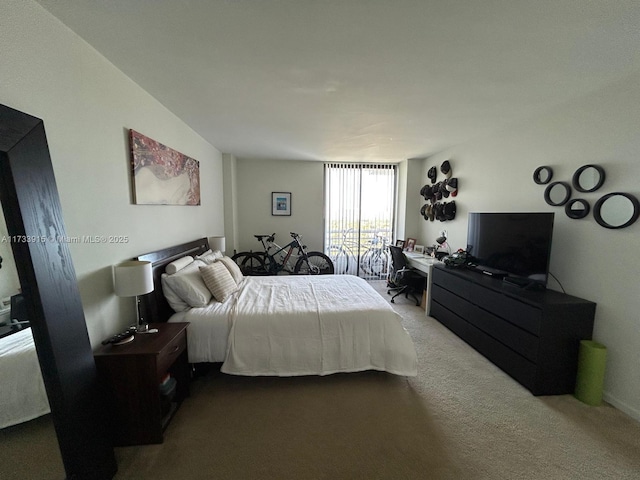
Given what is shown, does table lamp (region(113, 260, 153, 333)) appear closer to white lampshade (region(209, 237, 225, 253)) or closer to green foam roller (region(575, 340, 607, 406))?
white lampshade (region(209, 237, 225, 253))

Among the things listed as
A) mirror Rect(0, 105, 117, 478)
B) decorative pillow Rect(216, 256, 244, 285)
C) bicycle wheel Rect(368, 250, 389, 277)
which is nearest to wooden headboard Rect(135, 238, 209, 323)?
decorative pillow Rect(216, 256, 244, 285)

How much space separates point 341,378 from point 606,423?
1.90 meters

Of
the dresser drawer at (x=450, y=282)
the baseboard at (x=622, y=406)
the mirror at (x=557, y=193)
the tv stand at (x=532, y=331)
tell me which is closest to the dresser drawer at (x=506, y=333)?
the tv stand at (x=532, y=331)

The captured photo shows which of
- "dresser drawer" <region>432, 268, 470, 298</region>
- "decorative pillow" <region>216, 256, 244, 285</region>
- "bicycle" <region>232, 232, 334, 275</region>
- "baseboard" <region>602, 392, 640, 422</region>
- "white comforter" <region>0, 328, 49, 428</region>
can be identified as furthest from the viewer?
"bicycle" <region>232, 232, 334, 275</region>

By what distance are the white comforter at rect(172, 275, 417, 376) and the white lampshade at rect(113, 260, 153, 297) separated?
Answer: 1.74ft

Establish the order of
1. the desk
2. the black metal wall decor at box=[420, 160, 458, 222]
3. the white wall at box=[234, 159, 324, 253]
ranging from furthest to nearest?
the white wall at box=[234, 159, 324, 253], the black metal wall decor at box=[420, 160, 458, 222], the desk

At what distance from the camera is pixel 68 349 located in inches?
48.3

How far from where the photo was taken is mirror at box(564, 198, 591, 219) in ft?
6.83

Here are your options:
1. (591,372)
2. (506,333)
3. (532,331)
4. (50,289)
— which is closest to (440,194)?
(506,333)

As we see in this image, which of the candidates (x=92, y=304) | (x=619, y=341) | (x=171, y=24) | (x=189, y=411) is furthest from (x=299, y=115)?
(x=619, y=341)

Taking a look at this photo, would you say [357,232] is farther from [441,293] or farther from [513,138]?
[513,138]

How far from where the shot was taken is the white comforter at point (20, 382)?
103 centimetres

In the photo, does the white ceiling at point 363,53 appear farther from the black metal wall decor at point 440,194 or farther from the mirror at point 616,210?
the black metal wall decor at point 440,194

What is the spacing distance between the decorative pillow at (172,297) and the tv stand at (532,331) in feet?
9.44
